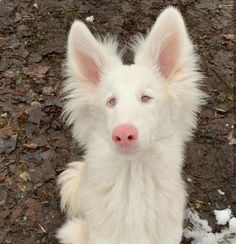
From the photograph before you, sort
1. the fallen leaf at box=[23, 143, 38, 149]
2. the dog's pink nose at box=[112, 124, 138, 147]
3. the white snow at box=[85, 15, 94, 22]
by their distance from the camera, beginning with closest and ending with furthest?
the dog's pink nose at box=[112, 124, 138, 147], the fallen leaf at box=[23, 143, 38, 149], the white snow at box=[85, 15, 94, 22]

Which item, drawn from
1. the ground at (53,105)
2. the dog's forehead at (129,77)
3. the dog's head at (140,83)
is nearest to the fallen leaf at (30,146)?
the ground at (53,105)

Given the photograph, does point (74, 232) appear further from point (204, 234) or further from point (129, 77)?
point (129, 77)

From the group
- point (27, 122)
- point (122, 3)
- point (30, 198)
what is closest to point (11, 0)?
point (122, 3)

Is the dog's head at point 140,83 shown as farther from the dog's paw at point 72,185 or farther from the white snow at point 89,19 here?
the white snow at point 89,19

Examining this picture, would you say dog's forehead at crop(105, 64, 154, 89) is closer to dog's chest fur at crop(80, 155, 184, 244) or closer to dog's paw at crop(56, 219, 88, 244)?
dog's chest fur at crop(80, 155, 184, 244)

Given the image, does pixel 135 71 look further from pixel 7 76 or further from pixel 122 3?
pixel 122 3

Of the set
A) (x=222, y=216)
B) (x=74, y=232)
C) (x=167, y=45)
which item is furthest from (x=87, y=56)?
(x=222, y=216)

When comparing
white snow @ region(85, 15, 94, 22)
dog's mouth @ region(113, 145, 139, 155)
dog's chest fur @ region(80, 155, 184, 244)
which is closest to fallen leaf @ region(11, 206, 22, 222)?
dog's chest fur @ region(80, 155, 184, 244)
